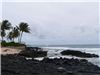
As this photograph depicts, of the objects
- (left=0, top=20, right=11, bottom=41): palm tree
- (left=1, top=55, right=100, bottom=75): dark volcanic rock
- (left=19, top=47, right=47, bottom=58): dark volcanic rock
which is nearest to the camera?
(left=1, top=55, right=100, bottom=75): dark volcanic rock

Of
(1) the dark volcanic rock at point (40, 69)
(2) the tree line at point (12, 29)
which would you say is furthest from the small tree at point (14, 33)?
(1) the dark volcanic rock at point (40, 69)

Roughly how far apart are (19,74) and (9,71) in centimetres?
86

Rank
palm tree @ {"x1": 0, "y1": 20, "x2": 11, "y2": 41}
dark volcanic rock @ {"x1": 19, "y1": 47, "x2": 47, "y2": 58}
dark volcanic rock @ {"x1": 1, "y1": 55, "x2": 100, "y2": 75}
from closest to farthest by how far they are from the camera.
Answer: dark volcanic rock @ {"x1": 1, "y1": 55, "x2": 100, "y2": 75} < dark volcanic rock @ {"x1": 19, "y1": 47, "x2": 47, "y2": 58} < palm tree @ {"x1": 0, "y1": 20, "x2": 11, "y2": 41}

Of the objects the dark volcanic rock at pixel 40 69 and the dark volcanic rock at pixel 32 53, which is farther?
the dark volcanic rock at pixel 32 53

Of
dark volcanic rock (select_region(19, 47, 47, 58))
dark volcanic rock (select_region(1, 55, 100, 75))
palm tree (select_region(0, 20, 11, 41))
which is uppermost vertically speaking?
palm tree (select_region(0, 20, 11, 41))

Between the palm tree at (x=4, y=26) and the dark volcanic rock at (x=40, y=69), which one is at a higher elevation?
the palm tree at (x=4, y=26)

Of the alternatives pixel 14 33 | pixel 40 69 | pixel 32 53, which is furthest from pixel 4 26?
pixel 40 69

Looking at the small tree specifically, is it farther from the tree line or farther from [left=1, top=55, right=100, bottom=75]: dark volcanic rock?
[left=1, top=55, right=100, bottom=75]: dark volcanic rock

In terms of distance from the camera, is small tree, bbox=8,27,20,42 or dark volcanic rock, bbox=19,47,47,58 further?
small tree, bbox=8,27,20,42

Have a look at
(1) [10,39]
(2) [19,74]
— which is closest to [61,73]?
(2) [19,74]

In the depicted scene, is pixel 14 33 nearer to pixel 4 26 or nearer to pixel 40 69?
pixel 4 26

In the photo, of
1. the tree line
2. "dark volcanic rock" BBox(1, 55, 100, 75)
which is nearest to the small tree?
the tree line

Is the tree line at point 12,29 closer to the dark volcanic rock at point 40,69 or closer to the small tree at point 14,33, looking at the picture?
the small tree at point 14,33

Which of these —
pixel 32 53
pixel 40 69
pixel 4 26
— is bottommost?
pixel 40 69
